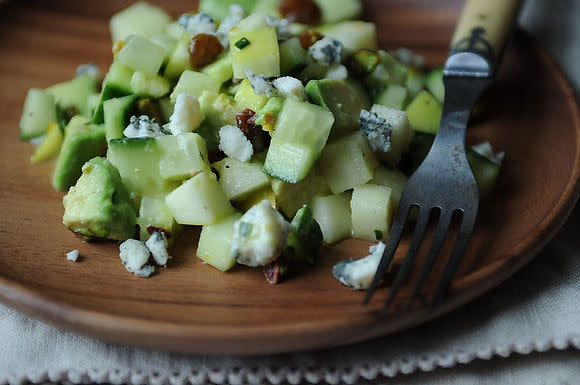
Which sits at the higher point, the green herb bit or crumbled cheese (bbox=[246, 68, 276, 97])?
crumbled cheese (bbox=[246, 68, 276, 97])

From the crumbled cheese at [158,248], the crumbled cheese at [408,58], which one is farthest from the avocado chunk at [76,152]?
the crumbled cheese at [408,58]

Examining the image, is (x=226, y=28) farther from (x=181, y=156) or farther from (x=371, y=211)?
(x=371, y=211)

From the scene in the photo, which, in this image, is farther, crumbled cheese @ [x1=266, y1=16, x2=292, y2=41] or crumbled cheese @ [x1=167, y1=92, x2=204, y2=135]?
crumbled cheese @ [x1=266, y1=16, x2=292, y2=41]

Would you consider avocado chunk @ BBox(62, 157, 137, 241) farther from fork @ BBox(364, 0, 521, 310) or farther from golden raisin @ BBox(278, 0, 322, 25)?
golden raisin @ BBox(278, 0, 322, 25)

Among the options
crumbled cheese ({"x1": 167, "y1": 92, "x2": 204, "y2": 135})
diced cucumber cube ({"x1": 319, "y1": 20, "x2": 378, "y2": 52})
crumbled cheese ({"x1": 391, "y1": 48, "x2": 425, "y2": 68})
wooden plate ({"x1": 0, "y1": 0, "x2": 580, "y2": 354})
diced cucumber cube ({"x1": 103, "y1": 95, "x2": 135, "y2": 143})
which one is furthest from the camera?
crumbled cheese ({"x1": 391, "y1": 48, "x2": 425, "y2": 68})

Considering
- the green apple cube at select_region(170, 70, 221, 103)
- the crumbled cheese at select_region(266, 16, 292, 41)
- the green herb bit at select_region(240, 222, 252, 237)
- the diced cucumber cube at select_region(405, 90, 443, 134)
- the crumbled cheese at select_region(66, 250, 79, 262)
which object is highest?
the crumbled cheese at select_region(266, 16, 292, 41)

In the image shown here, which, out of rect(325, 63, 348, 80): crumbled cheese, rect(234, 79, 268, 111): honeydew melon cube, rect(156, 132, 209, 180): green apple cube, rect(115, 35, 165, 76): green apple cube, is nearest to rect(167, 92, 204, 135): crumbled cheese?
rect(156, 132, 209, 180): green apple cube

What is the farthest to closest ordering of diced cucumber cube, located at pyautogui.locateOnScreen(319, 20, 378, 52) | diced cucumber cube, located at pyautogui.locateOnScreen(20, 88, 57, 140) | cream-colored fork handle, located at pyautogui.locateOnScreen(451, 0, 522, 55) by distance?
diced cucumber cube, located at pyautogui.locateOnScreen(319, 20, 378, 52), diced cucumber cube, located at pyautogui.locateOnScreen(20, 88, 57, 140), cream-colored fork handle, located at pyautogui.locateOnScreen(451, 0, 522, 55)

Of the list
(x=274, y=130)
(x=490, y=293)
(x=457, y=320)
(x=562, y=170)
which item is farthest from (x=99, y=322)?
(x=562, y=170)
